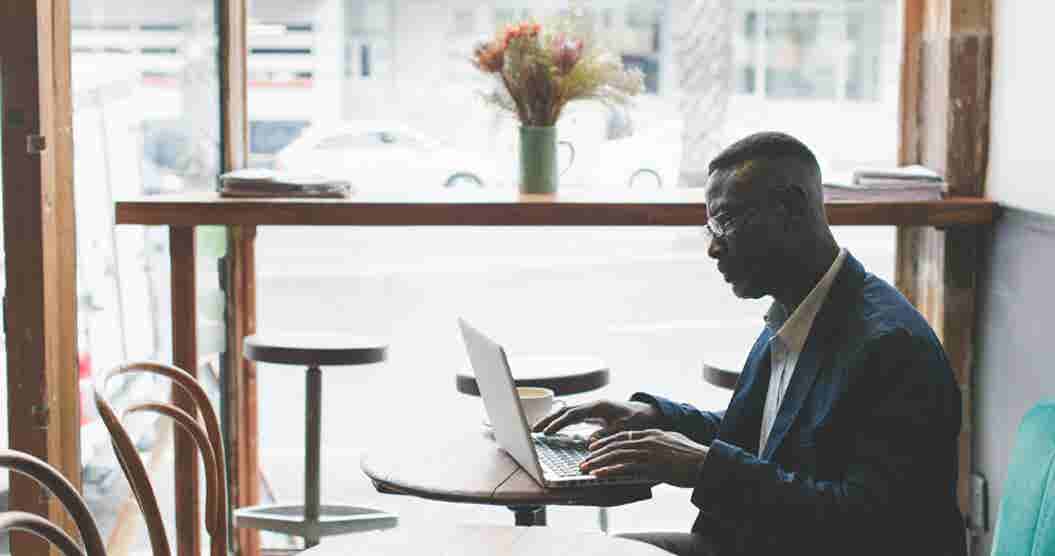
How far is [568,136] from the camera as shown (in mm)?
4219

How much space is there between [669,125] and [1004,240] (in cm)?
112

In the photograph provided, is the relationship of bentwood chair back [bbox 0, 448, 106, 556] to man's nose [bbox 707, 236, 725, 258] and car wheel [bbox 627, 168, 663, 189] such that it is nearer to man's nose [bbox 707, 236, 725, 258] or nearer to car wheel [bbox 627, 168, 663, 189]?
man's nose [bbox 707, 236, 725, 258]

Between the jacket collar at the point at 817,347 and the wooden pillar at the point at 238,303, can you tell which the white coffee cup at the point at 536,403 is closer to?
the jacket collar at the point at 817,347

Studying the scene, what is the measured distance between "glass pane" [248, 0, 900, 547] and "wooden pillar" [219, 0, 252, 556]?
8 cm

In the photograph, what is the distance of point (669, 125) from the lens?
434 cm

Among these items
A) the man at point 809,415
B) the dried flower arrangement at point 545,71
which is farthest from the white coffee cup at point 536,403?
the dried flower arrangement at point 545,71

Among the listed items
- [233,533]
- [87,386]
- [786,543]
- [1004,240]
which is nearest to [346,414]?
[233,533]

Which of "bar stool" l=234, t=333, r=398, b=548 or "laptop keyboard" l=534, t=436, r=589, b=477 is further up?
"laptop keyboard" l=534, t=436, r=589, b=477

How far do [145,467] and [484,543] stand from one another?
0.76m

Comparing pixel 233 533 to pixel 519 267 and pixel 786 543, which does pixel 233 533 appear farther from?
pixel 786 543

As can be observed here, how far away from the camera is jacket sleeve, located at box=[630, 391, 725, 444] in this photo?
8.59 feet

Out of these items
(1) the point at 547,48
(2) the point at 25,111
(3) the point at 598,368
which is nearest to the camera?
(2) the point at 25,111

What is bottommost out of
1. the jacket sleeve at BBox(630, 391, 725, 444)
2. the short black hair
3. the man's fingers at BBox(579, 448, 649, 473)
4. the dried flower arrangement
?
the jacket sleeve at BBox(630, 391, 725, 444)

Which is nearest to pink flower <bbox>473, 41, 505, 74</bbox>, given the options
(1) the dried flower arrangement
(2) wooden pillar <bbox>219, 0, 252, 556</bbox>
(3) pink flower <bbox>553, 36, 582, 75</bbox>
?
(1) the dried flower arrangement
